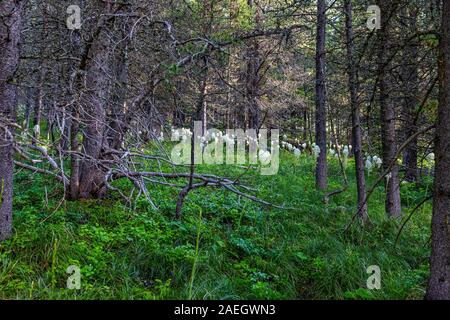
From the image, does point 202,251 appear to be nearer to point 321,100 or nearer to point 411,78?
point 411,78

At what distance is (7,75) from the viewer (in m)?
4.04

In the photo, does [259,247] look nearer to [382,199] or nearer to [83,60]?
[83,60]

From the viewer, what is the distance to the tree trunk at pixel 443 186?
278cm

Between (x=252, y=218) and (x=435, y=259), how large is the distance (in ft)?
10.9

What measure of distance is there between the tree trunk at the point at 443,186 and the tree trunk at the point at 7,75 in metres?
3.93

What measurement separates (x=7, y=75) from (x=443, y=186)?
13.8 feet

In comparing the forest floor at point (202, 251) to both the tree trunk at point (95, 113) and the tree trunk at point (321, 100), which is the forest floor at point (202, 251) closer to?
the tree trunk at point (95, 113)

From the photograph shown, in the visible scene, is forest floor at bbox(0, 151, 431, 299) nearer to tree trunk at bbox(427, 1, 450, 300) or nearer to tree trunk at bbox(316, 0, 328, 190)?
tree trunk at bbox(427, 1, 450, 300)

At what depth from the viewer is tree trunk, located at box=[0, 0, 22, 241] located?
399cm

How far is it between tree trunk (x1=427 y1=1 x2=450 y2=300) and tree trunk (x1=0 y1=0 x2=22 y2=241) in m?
3.93

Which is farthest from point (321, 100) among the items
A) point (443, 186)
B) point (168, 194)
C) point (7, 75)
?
point (7, 75)
